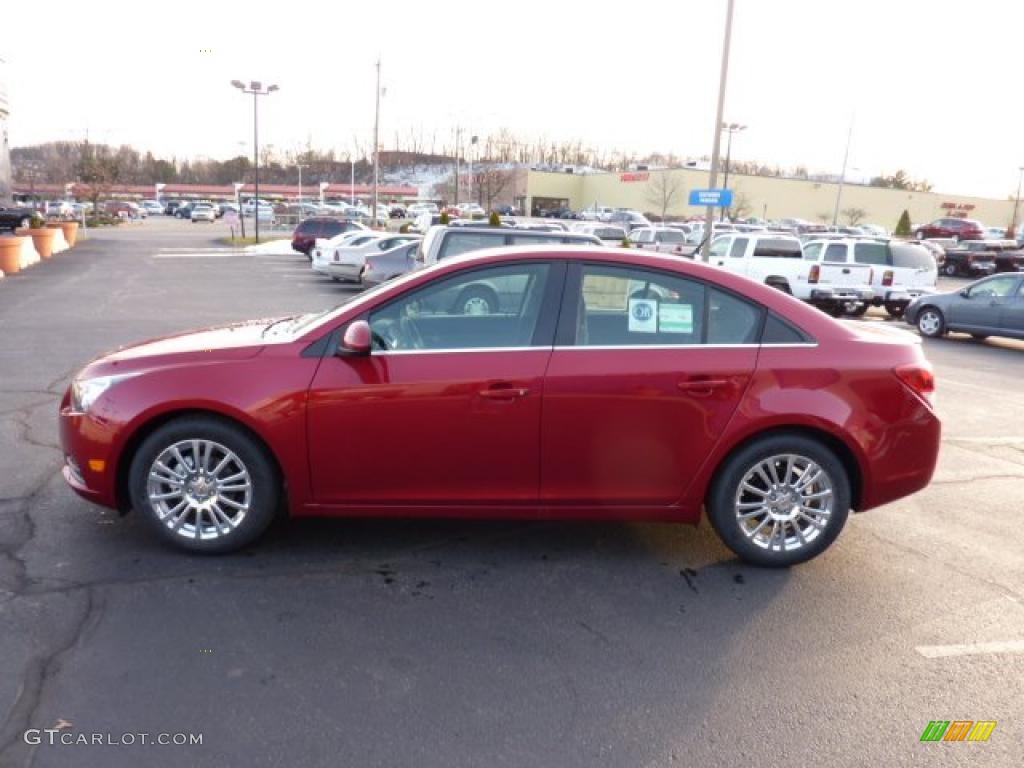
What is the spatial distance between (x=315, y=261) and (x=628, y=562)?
68.4 ft

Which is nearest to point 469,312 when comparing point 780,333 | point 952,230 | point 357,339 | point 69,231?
point 357,339

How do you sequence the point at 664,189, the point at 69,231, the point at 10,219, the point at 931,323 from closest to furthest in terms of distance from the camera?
the point at 931,323 < the point at 69,231 < the point at 10,219 < the point at 664,189

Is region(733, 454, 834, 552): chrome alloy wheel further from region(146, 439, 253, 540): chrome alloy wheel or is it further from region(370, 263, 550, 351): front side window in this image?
region(146, 439, 253, 540): chrome alloy wheel

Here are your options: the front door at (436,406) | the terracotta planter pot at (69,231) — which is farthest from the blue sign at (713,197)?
the terracotta planter pot at (69,231)

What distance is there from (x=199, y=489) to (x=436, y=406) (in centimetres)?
135

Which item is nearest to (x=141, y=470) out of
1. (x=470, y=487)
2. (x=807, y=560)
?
(x=470, y=487)

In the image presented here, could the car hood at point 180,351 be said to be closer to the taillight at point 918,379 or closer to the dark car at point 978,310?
the taillight at point 918,379

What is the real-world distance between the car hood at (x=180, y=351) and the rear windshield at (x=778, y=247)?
54.2 feet

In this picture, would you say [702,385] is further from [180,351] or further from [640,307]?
[180,351]

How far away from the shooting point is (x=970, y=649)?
12.2 ft

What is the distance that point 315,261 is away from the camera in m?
23.8

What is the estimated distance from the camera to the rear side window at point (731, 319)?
4324mm

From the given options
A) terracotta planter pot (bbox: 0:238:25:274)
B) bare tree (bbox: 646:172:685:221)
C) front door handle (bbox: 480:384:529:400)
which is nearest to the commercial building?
bare tree (bbox: 646:172:685:221)

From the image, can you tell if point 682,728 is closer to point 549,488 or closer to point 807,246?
point 549,488
